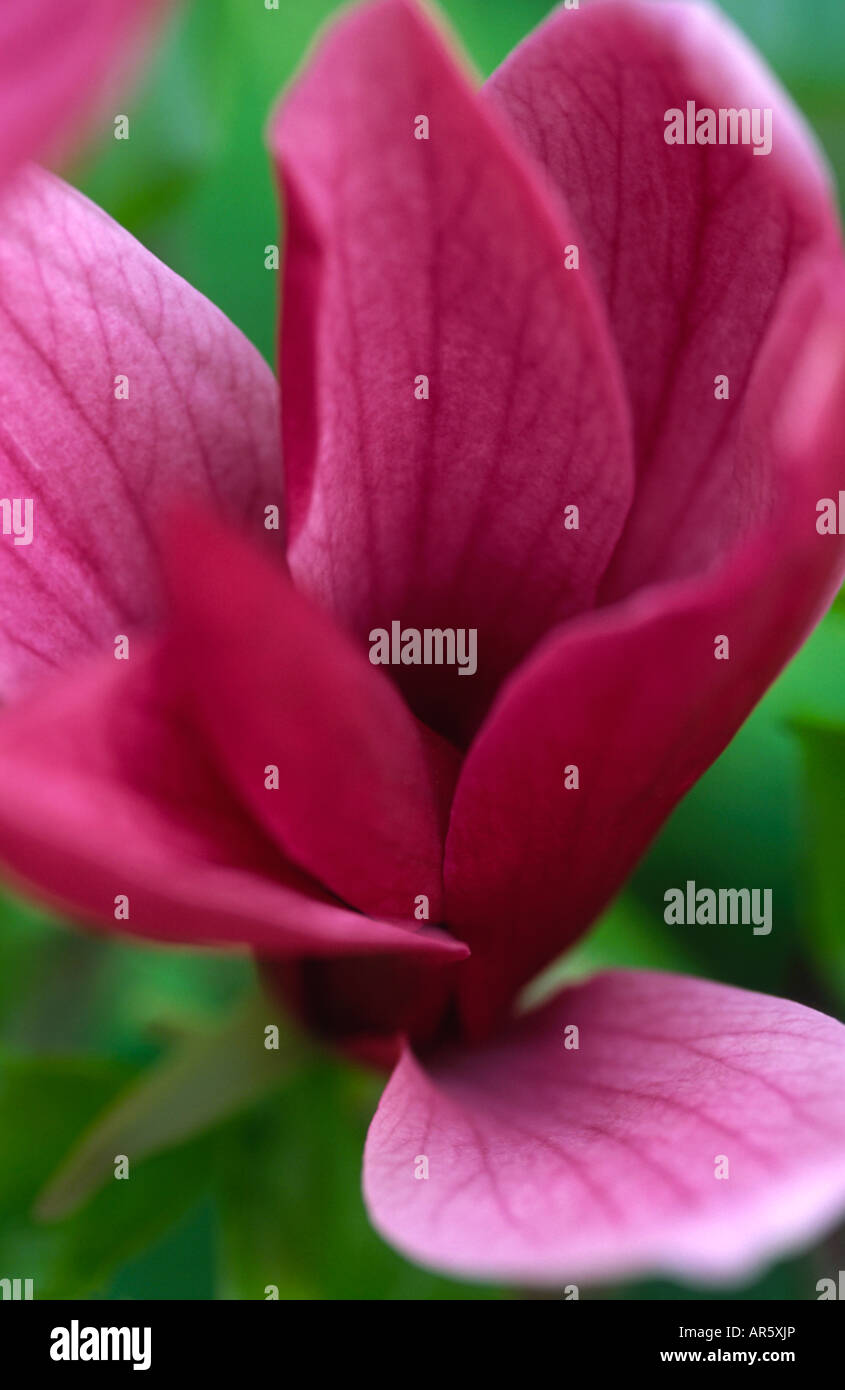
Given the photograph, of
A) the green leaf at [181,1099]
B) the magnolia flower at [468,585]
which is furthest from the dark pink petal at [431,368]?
the green leaf at [181,1099]

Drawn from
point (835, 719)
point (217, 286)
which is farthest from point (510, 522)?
point (217, 286)

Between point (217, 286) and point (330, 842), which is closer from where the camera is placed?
point (330, 842)

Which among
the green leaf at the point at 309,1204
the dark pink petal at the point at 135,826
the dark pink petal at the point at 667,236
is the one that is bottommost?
the green leaf at the point at 309,1204

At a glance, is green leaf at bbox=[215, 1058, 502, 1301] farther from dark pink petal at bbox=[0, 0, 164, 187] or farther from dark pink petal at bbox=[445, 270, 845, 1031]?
dark pink petal at bbox=[0, 0, 164, 187]

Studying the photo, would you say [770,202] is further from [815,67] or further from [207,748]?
[815,67]

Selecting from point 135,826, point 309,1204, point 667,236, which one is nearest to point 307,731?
point 135,826

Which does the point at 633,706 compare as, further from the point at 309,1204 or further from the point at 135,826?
the point at 309,1204

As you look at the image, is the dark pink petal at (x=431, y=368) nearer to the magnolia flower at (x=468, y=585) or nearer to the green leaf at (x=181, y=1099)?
the magnolia flower at (x=468, y=585)
